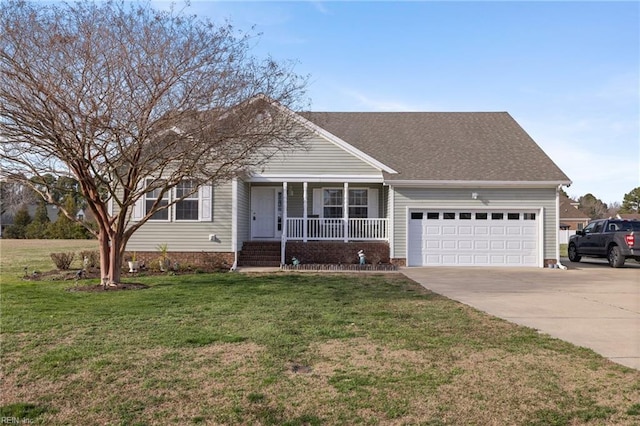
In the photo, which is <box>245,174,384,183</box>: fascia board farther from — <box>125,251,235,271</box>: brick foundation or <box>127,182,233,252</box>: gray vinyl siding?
<box>125,251,235,271</box>: brick foundation

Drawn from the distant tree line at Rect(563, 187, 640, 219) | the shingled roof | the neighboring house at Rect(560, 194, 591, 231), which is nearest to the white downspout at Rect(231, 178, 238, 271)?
the shingled roof

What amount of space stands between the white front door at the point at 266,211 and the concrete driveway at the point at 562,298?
5582 millimetres

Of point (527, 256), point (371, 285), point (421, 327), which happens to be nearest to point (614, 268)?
point (527, 256)

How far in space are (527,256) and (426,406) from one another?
48.2ft

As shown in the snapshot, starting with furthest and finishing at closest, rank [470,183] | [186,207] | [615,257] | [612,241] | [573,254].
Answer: [573,254] → [612,241] → [615,257] → [470,183] → [186,207]

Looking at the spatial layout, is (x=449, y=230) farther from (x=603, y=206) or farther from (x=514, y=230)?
(x=603, y=206)

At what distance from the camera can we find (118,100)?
9156 mm

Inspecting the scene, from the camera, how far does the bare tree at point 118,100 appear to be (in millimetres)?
8766

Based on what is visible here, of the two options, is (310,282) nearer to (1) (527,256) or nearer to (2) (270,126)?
(2) (270,126)

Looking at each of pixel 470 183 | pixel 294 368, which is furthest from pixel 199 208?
pixel 294 368

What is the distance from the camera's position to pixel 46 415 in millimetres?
3828

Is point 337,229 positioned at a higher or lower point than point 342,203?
lower

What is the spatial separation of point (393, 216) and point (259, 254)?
486 cm

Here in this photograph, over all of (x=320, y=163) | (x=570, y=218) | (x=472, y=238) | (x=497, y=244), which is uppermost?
(x=320, y=163)
